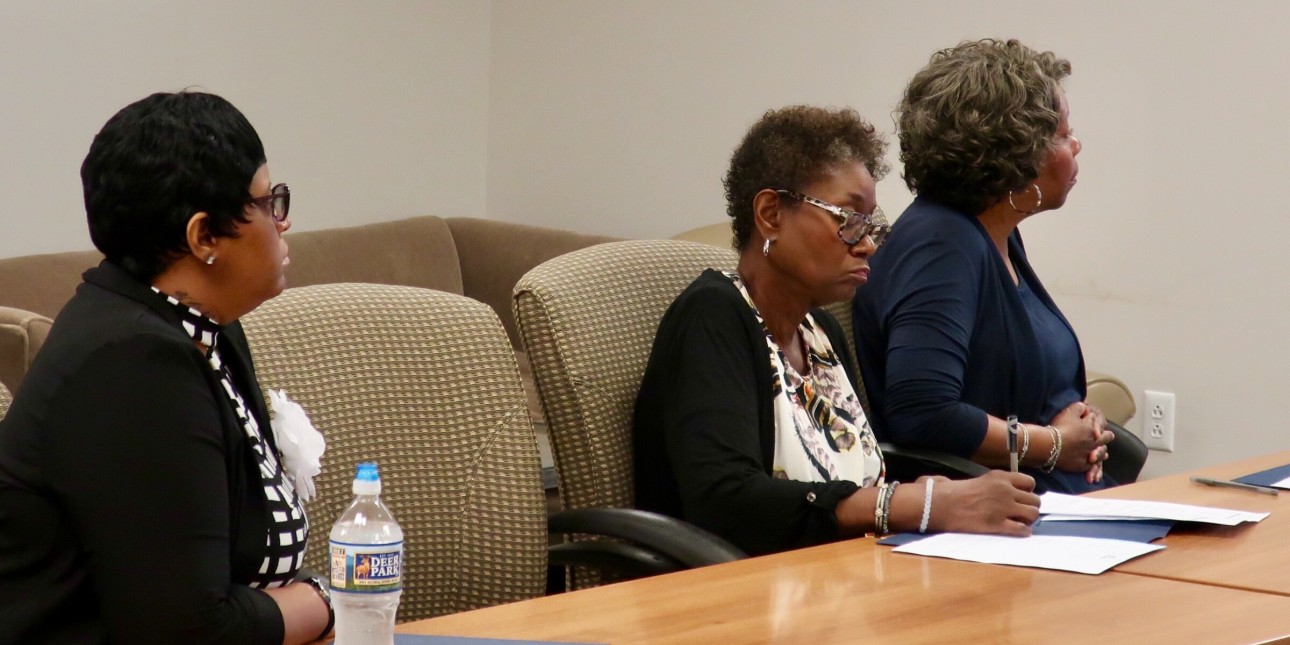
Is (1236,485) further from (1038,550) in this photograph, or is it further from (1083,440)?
(1038,550)

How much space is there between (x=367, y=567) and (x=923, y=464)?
1319mm

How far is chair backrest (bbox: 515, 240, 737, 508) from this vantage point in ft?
6.80

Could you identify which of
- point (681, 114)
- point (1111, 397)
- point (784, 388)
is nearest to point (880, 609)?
point (784, 388)

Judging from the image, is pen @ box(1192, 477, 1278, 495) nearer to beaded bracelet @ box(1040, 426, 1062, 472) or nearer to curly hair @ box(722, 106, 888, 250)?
beaded bracelet @ box(1040, 426, 1062, 472)

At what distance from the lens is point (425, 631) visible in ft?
4.43

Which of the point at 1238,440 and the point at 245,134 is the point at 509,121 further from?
the point at 245,134

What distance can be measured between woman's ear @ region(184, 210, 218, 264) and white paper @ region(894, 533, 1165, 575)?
0.86 metres

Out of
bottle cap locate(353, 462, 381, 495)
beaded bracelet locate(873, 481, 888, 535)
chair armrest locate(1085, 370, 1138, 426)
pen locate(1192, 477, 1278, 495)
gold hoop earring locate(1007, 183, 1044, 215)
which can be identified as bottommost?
chair armrest locate(1085, 370, 1138, 426)

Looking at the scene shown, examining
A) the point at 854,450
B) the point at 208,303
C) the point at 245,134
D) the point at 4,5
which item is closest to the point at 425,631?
the point at 208,303

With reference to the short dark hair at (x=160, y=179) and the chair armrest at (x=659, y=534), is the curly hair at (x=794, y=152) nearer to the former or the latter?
the chair armrest at (x=659, y=534)

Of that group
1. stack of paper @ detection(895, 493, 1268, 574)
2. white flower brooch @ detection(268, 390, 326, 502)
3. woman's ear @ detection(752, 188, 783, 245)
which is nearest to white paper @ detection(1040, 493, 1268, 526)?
stack of paper @ detection(895, 493, 1268, 574)

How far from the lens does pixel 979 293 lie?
2406 mm

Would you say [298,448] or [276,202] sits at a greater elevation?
[276,202]

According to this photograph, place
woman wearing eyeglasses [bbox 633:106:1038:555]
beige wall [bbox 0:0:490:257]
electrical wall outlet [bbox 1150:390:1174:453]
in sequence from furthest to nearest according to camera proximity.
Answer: beige wall [bbox 0:0:490:257], electrical wall outlet [bbox 1150:390:1174:453], woman wearing eyeglasses [bbox 633:106:1038:555]
